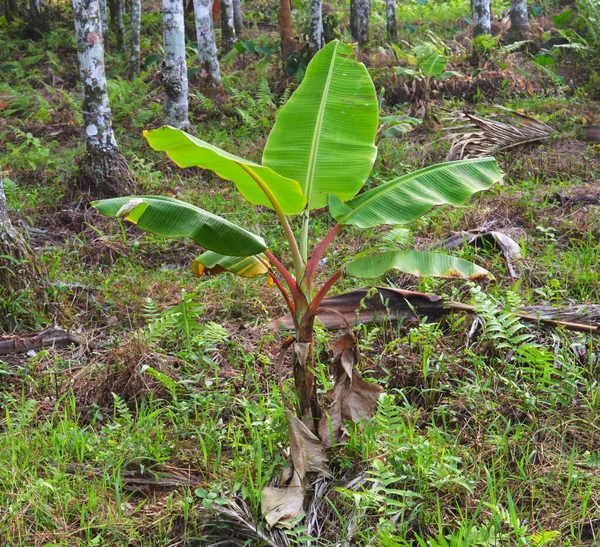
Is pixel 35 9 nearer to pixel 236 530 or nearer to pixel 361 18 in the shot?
pixel 361 18

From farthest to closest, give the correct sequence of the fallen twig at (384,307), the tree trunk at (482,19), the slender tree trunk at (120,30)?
1. the slender tree trunk at (120,30)
2. the tree trunk at (482,19)
3. the fallen twig at (384,307)

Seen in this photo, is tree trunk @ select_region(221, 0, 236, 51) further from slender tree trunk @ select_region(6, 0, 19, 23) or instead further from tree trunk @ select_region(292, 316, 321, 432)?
tree trunk @ select_region(292, 316, 321, 432)

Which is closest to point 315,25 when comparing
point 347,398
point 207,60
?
point 207,60

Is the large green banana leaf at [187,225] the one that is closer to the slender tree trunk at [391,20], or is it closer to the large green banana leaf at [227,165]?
the large green banana leaf at [227,165]

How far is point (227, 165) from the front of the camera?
306cm

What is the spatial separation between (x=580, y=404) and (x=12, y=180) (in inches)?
277

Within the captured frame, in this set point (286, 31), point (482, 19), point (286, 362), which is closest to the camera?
point (286, 362)

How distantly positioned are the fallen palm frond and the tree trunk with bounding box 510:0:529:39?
19.0 ft

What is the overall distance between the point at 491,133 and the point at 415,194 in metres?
4.45

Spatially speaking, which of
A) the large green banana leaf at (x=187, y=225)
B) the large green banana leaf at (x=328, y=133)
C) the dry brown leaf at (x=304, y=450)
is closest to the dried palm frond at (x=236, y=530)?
the dry brown leaf at (x=304, y=450)

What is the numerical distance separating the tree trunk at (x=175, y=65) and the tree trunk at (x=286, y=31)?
3470 mm

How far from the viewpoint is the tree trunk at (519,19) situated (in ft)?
42.1

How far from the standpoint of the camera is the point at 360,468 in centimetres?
312

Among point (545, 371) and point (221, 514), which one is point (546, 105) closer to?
point (545, 371)
